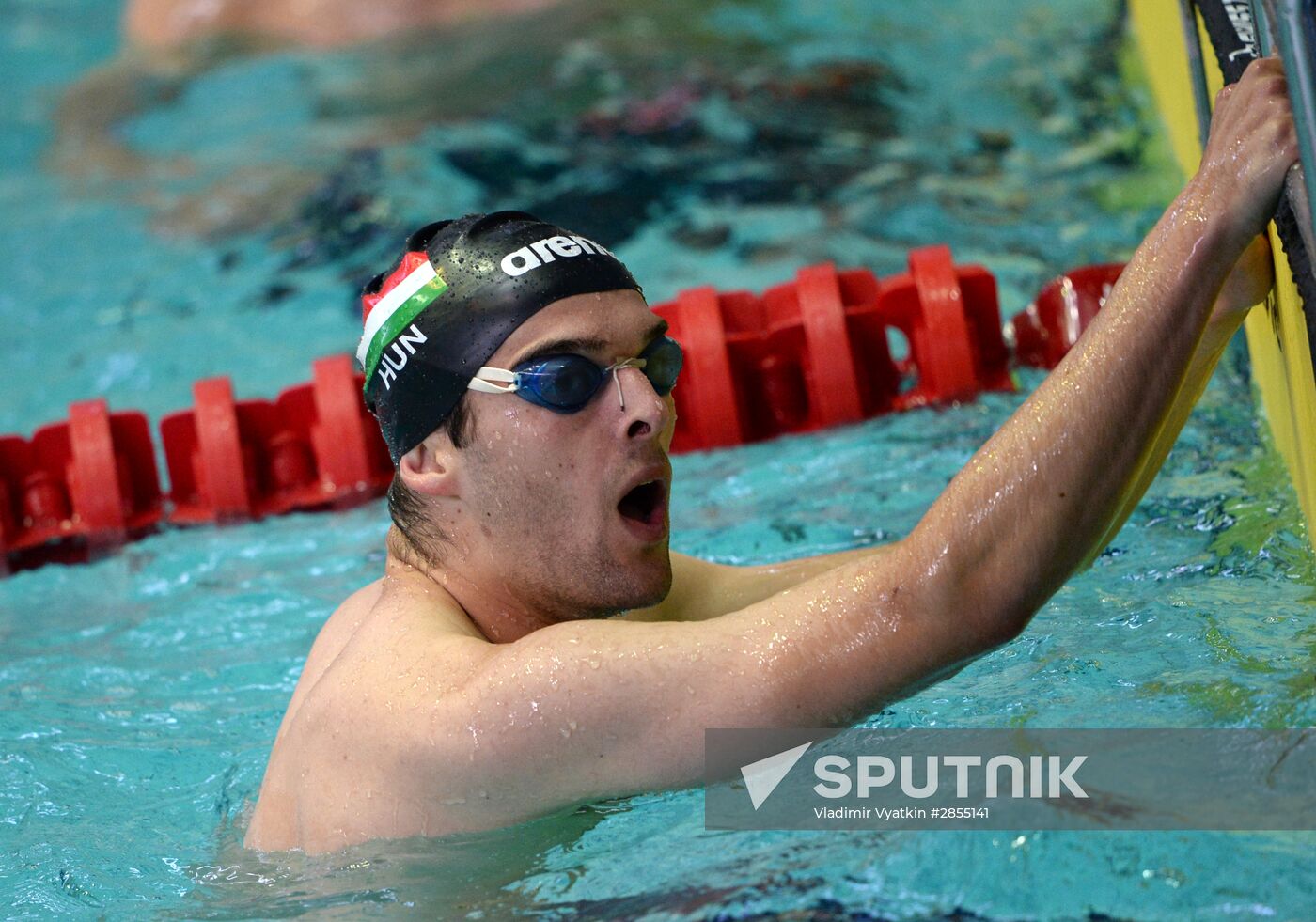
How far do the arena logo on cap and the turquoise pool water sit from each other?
85cm

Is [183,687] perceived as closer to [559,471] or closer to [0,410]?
[559,471]

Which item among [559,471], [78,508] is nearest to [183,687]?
[78,508]

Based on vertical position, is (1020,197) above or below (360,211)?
below

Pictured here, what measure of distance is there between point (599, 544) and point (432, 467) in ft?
1.02

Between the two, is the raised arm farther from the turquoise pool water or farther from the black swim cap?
the black swim cap

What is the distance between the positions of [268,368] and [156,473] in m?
1.14

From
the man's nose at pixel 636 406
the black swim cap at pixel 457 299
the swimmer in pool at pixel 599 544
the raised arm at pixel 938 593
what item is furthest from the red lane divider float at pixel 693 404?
the raised arm at pixel 938 593

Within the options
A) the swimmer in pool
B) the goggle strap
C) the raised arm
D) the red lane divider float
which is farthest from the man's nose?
the red lane divider float

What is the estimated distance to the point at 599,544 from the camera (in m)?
2.37

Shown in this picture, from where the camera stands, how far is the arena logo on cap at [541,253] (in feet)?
7.90

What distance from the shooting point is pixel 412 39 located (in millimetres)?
8430

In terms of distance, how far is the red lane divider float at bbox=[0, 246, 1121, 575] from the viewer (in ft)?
14.5

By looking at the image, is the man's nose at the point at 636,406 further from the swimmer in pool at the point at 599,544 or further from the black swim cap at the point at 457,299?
the black swim cap at the point at 457,299

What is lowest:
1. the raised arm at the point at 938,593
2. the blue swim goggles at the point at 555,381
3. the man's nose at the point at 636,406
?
the raised arm at the point at 938,593
